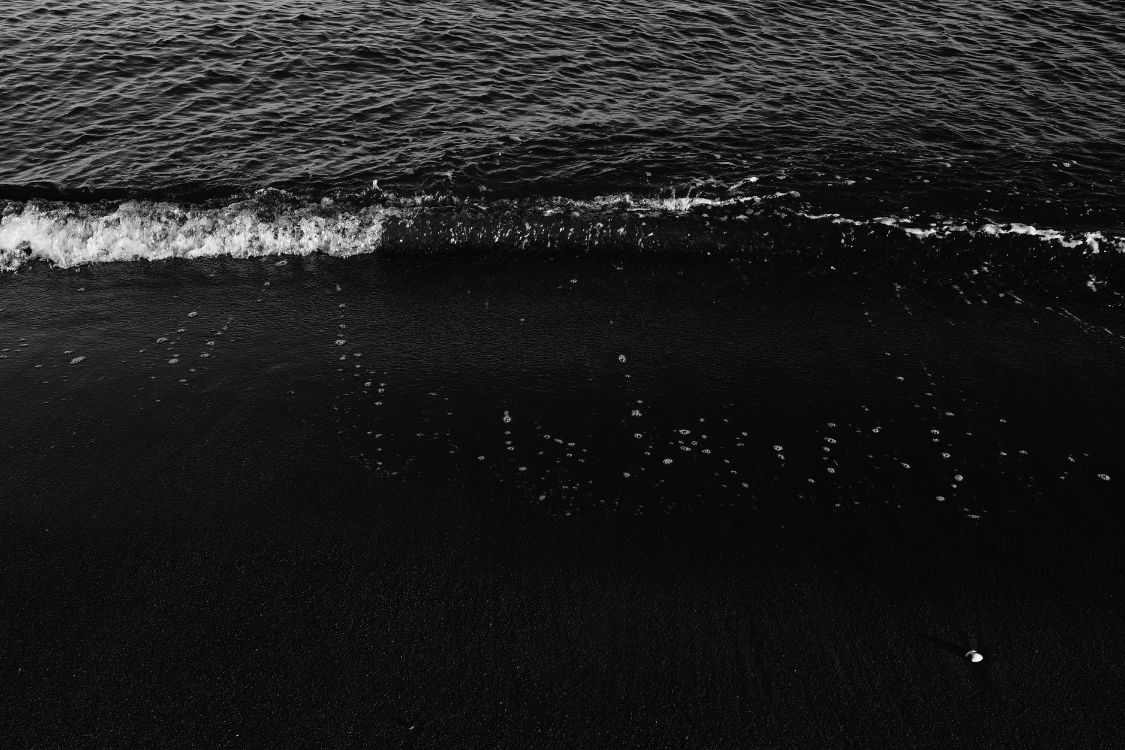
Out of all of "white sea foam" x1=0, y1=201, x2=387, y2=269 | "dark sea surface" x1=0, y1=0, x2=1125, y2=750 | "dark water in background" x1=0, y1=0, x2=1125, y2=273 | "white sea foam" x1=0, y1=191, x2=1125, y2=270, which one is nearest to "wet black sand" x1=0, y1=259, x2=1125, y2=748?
"dark sea surface" x1=0, y1=0, x2=1125, y2=750

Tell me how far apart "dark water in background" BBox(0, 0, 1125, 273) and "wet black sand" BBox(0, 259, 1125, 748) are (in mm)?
2432

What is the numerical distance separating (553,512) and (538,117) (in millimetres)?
14912

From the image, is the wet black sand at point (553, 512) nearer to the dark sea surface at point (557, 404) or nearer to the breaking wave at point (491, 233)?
the dark sea surface at point (557, 404)

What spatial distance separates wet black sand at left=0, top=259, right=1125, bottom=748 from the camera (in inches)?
357

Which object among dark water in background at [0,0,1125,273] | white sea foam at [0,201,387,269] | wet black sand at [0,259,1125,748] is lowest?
wet black sand at [0,259,1125,748]

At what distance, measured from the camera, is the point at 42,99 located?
Answer: 23078mm

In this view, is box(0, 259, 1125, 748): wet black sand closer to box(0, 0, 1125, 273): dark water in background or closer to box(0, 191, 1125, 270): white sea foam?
box(0, 191, 1125, 270): white sea foam

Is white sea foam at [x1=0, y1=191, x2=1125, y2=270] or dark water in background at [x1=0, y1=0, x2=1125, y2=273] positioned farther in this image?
dark water in background at [x1=0, y1=0, x2=1125, y2=273]

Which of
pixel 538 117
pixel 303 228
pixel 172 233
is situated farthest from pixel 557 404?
pixel 538 117

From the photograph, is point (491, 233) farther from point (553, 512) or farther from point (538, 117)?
point (553, 512)

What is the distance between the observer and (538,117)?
74.9 feet

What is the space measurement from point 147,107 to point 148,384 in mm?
13090

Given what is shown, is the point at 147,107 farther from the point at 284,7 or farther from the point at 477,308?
the point at 477,308

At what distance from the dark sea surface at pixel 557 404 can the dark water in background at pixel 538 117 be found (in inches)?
6.1
